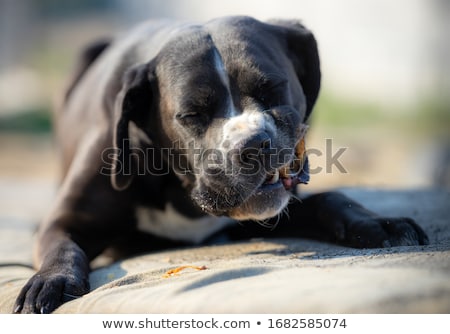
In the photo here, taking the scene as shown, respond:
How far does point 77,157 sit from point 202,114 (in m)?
0.92

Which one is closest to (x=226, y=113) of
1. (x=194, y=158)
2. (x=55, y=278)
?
(x=194, y=158)

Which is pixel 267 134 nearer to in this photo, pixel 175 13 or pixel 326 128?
pixel 326 128

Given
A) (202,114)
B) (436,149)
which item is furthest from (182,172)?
(436,149)

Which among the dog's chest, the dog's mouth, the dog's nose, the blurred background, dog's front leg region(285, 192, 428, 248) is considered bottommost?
the blurred background

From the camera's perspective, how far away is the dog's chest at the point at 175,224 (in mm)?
3426

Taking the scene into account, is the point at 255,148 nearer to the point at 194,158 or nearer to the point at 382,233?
the point at 194,158

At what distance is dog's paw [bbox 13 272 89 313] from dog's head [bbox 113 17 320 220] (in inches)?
23.4

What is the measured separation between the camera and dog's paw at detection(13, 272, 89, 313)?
2596 mm

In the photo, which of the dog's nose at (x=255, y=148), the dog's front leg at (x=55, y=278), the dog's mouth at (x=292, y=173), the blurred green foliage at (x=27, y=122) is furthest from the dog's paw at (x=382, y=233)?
the blurred green foliage at (x=27, y=122)

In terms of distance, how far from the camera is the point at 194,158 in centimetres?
302

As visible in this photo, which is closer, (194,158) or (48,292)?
(48,292)

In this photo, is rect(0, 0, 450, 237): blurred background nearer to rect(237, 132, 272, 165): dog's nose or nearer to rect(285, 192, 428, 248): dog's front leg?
rect(285, 192, 428, 248): dog's front leg

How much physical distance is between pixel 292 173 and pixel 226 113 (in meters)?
0.37

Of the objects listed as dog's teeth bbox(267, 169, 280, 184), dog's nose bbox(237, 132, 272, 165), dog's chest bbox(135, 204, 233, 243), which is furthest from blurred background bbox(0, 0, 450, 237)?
dog's nose bbox(237, 132, 272, 165)
